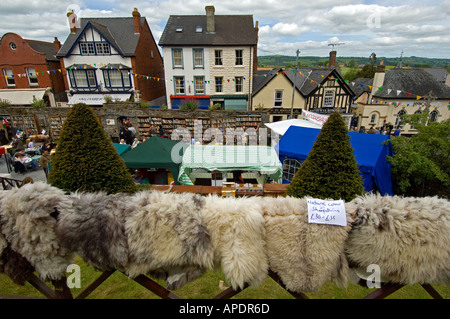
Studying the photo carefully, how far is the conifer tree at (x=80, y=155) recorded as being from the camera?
3.89m

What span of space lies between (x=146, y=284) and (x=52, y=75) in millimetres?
26208

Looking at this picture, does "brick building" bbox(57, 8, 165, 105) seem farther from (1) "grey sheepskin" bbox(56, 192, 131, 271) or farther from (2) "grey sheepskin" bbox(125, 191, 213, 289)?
(2) "grey sheepskin" bbox(125, 191, 213, 289)

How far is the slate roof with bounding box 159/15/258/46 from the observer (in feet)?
63.1

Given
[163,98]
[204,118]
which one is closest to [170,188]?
[204,118]

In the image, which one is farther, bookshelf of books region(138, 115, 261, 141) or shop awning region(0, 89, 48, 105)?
shop awning region(0, 89, 48, 105)

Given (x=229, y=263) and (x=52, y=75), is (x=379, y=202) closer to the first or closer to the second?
(x=229, y=263)

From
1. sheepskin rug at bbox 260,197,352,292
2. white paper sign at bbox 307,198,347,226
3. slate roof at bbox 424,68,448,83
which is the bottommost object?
sheepskin rug at bbox 260,197,352,292

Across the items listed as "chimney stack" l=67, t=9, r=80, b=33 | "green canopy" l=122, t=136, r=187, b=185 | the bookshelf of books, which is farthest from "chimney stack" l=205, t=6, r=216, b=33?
"green canopy" l=122, t=136, r=187, b=185

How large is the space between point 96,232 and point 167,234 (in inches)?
22.4

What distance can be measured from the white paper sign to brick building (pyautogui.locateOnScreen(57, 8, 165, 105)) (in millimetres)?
19826

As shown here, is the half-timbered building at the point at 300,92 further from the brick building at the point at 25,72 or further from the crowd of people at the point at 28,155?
the brick building at the point at 25,72

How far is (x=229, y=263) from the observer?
1802mm

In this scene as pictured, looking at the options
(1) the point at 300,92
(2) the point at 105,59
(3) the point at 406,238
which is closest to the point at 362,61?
(1) the point at 300,92

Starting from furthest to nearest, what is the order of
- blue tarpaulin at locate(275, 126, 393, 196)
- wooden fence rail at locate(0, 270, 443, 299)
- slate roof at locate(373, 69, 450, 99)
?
slate roof at locate(373, 69, 450, 99) < blue tarpaulin at locate(275, 126, 393, 196) < wooden fence rail at locate(0, 270, 443, 299)
